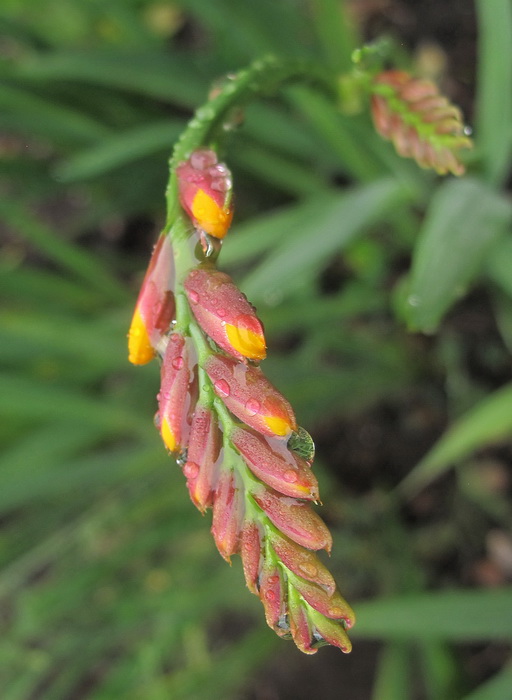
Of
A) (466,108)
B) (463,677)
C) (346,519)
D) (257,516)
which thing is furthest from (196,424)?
(466,108)

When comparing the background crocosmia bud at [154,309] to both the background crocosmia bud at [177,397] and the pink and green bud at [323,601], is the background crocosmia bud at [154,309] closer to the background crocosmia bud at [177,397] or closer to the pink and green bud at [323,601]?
the background crocosmia bud at [177,397]

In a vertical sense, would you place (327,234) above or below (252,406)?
below

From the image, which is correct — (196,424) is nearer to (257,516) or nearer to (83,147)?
(257,516)

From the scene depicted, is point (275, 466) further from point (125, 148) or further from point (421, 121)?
point (125, 148)

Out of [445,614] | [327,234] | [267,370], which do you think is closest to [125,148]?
[327,234]

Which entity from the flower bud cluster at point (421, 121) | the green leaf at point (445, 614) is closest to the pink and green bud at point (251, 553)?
the flower bud cluster at point (421, 121)
